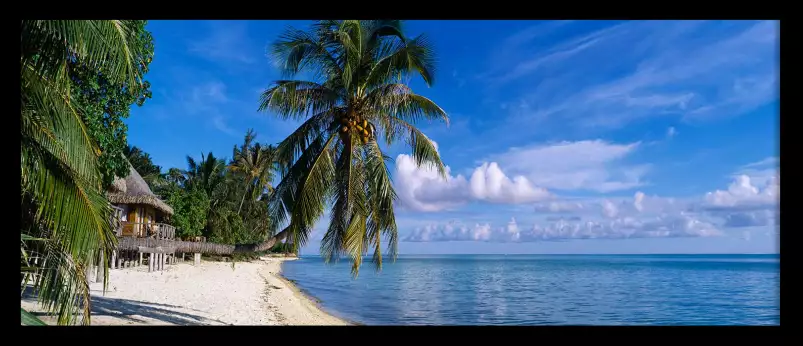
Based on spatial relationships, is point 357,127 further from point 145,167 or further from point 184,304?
point 145,167

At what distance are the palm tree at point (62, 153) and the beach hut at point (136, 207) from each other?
9.97 metres

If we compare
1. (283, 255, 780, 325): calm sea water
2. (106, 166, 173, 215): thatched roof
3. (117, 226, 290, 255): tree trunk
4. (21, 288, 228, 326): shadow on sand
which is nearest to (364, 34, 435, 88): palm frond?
(117, 226, 290, 255): tree trunk

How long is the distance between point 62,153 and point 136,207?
1367 centimetres

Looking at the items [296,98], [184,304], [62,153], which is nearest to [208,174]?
[184,304]

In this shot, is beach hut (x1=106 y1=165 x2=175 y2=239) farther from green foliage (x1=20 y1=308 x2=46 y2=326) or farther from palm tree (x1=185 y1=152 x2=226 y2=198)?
green foliage (x1=20 y1=308 x2=46 y2=326)

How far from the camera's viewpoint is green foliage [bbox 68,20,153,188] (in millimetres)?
6855

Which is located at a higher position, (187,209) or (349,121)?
(349,121)

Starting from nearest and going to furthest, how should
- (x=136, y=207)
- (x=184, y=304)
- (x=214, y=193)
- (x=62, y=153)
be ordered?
(x=62, y=153), (x=184, y=304), (x=136, y=207), (x=214, y=193)

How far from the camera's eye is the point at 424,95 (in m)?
7.12

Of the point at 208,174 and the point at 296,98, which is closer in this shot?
the point at 296,98

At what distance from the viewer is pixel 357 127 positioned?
6.78 metres
